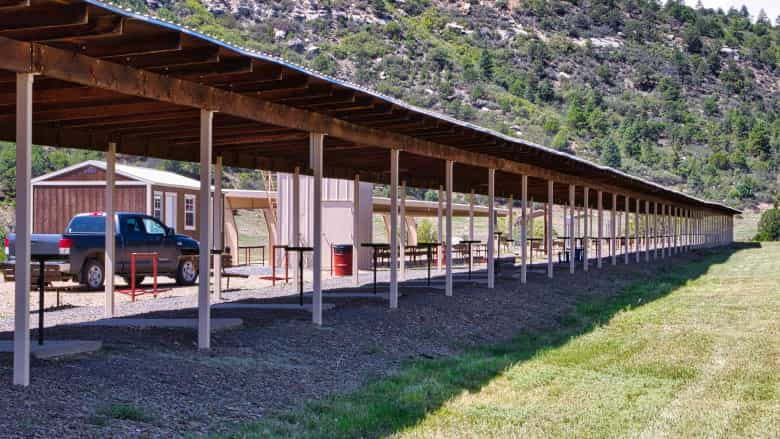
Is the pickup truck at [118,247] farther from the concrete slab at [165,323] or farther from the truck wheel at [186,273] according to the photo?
the concrete slab at [165,323]

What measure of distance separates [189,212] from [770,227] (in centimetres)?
6238

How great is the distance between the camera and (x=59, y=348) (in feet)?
30.0

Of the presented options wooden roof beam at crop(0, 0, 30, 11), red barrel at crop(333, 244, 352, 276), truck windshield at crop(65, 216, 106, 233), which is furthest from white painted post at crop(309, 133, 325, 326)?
red barrel at crop(333, 244, 352, 276)

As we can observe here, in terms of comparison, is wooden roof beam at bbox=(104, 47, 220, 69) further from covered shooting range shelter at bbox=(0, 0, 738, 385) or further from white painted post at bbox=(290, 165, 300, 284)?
white painted post at bbox=(290, 165, 300, 284)

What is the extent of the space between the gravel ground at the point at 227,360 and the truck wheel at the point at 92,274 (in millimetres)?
2943

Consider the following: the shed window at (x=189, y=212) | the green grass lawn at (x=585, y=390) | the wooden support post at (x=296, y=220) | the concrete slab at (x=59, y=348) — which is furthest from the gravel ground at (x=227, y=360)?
the shed window at (x=189, y=212)

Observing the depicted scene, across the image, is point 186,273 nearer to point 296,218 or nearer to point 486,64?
point 296,218

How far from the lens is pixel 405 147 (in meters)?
15.7

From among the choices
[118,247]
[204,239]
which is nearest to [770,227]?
[118,247]

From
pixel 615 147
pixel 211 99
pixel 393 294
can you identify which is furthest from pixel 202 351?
pixel 615 147

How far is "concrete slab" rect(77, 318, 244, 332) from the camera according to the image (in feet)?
38.4

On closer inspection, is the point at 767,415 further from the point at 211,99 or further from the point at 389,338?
the point at 211,99

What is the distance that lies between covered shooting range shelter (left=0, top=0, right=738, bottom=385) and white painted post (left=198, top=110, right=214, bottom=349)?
0.01 m

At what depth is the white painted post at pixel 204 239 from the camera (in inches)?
404
